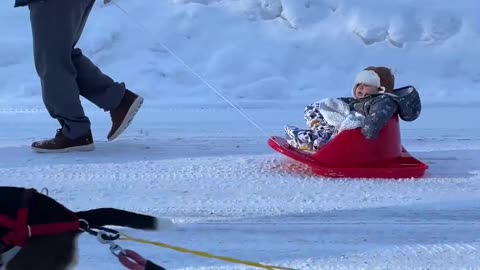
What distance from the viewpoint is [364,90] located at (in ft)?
13.4

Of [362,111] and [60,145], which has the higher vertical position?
[362,111]

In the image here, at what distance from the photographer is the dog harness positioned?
6.05 feet

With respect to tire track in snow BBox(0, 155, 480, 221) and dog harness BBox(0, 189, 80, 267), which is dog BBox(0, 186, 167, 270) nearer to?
dog harness BBox(0, 189, 80, 267)

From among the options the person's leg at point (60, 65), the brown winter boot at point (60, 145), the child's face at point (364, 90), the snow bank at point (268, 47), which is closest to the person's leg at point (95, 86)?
the person's leg at point (60, 65)

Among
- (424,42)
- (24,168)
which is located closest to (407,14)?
(424,42)

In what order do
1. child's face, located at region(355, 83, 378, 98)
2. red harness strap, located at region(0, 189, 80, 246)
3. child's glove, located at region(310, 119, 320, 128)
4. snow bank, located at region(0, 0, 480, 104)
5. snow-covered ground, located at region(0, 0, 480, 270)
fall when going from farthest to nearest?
1. snow bank, located at region(0, 0, 480, 104)
2. child's glove, located at region(310, 119, 320, 128)
3. child's face, located at region(355, 83, 378, 98)
4. snow-covered ground, located at region(0, 0, 480, 270)
5. red harness strap, located at region(0, 189, 80, 246)

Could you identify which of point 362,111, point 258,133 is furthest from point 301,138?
point 258,133

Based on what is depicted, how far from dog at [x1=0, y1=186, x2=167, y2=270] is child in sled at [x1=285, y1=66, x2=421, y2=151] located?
2.09m

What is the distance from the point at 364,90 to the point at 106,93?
4.32 feet

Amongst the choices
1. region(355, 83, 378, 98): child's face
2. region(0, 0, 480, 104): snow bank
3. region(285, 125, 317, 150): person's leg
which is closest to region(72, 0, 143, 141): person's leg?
region(285, 125, 317, 150): person's leg

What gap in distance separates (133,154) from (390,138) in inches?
50.2

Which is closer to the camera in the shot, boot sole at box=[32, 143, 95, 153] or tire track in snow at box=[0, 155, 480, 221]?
tire track in snow at box=[0, 155, 480, 221]

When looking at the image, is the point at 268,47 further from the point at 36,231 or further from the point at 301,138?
the point at 36,231

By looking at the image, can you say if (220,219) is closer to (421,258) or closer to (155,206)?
(155,206)
